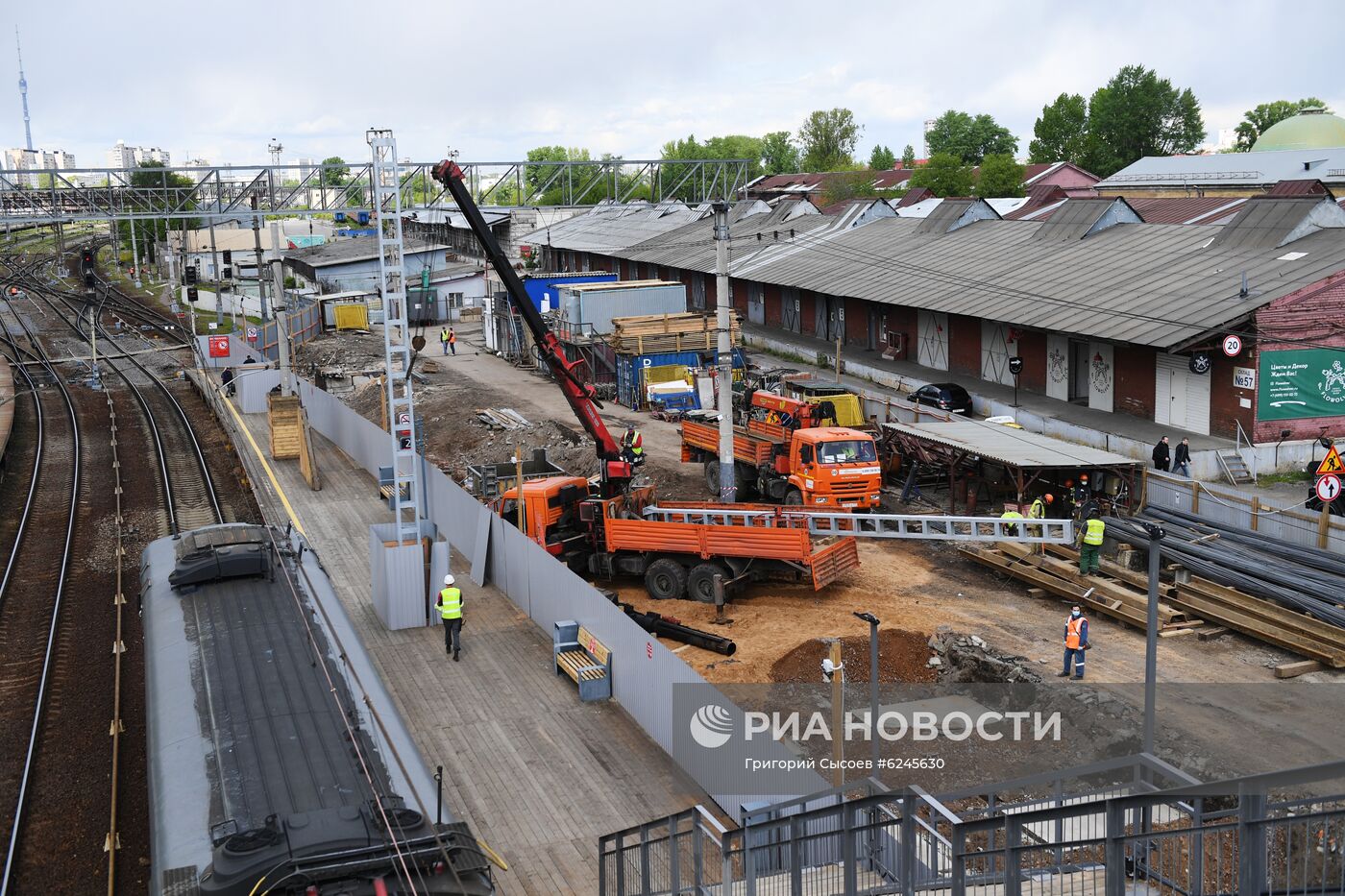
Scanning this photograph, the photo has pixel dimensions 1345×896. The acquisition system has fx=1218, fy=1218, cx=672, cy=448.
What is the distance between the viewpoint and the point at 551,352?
89.9 feet

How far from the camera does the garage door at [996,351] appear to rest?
1613 inches

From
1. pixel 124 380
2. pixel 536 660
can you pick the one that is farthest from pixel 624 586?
pixel 124 380

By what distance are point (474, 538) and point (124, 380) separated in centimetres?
3359

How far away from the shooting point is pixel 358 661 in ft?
46.1

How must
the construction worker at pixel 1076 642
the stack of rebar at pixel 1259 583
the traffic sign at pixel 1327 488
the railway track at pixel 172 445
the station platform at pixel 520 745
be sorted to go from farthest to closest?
the railway track at pixel 172 445, the traffic sign at pixel 1327 488, the stack of rebar at pixel 1259 583, the construction worker at pixel 1076 642, the station platform at pixel 520 745

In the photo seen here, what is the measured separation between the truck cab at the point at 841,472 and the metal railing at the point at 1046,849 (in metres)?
13.3

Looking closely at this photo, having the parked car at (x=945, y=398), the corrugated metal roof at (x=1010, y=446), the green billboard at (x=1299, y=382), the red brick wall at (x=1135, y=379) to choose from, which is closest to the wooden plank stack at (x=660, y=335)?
the parked car at (x=945, y=398)

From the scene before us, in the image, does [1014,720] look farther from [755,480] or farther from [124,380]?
[124,380]

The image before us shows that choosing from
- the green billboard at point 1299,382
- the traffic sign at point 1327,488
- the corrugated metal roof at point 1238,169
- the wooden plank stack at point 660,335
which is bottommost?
the traffic sign at point 1327,488

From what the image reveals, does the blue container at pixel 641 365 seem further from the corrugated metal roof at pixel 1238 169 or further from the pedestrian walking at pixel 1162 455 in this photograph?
the corrugated metal roof at pixel 1238 169

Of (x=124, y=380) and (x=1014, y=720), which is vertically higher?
(x=124, y=380)

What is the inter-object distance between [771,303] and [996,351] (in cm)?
1868

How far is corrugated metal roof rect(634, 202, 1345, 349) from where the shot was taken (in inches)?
1288

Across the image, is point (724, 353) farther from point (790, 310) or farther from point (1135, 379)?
point (790, 310)
